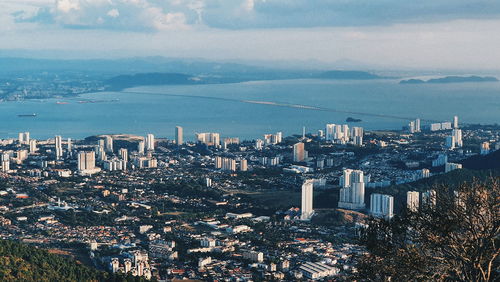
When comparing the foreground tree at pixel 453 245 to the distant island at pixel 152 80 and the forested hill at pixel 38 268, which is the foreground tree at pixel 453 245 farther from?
the distant island at pixel 152 80

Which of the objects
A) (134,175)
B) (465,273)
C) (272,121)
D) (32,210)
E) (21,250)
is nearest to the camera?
(465,273)

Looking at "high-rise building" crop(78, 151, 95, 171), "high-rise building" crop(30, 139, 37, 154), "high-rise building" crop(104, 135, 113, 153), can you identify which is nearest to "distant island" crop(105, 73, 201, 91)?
"high-rise building" crop(104, 135, 113, 153)

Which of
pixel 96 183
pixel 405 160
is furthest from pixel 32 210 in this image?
pixel 405 160

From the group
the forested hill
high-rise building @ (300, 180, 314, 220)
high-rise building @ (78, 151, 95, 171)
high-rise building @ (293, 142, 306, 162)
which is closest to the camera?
the forested hill

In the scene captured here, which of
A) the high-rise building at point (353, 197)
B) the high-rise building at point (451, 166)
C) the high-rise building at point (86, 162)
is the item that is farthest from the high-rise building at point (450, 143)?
the high-rise building at point (86, 162)

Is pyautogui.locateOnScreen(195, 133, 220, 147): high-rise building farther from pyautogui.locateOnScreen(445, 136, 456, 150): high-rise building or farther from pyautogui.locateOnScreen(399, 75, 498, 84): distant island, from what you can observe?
pyautogui.locateOnScreen(399, 75, 498, 84): distant island

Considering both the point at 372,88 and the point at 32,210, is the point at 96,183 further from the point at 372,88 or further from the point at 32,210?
the point at 372,88
